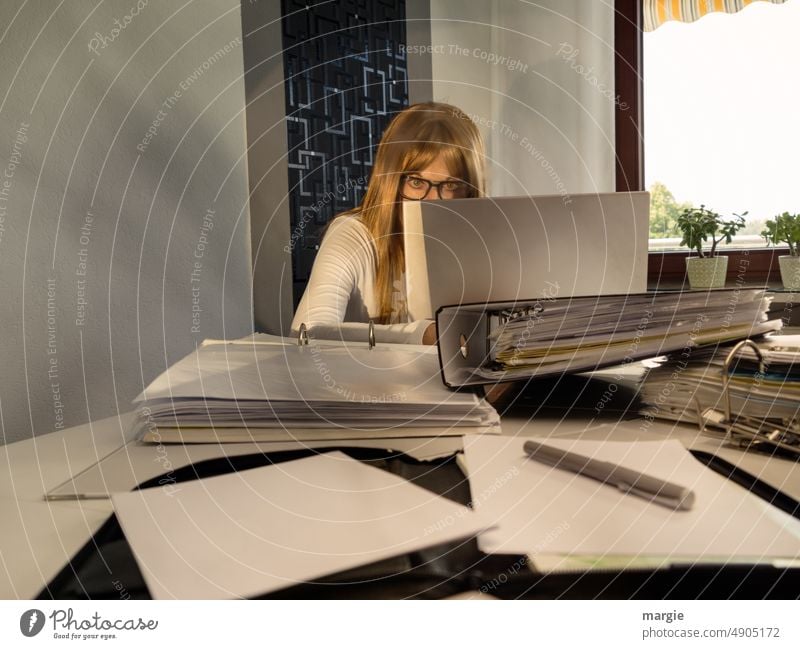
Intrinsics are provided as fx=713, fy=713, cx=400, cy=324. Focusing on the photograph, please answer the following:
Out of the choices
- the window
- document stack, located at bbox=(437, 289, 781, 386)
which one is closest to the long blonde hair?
the window

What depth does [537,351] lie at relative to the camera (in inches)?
20.6

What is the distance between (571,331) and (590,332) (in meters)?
0.02

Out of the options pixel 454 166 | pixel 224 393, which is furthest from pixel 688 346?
pixel 454 166

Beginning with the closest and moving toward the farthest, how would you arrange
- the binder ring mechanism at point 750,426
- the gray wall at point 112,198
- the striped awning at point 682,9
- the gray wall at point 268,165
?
1. the binder ring mechanism at point 750,426
2. the gray wall at point 112,198
3. the gray wall at point 268,165
4. the striped awning at point 682,9

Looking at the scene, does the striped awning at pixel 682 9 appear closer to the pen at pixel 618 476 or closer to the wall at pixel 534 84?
the wall at pixel 534 84

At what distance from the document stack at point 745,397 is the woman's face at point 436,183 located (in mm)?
1292

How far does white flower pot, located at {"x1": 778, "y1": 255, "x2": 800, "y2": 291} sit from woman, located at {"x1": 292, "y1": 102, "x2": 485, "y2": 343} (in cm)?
77

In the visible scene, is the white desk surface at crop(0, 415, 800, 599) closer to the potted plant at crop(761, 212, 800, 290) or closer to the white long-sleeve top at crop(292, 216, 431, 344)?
the white long-sleeve top at crop(292, 216, 431, 344)

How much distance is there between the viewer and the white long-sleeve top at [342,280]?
4.71ft

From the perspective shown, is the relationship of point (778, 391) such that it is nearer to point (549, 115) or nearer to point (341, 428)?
point (341, 428)

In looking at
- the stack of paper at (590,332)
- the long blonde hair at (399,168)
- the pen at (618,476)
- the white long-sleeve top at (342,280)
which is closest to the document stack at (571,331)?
the stack of paper at (590,332)

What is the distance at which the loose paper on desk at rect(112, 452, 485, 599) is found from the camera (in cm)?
29

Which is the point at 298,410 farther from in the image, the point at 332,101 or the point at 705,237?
the point at 705,237

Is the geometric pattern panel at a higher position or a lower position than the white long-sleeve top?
higher
